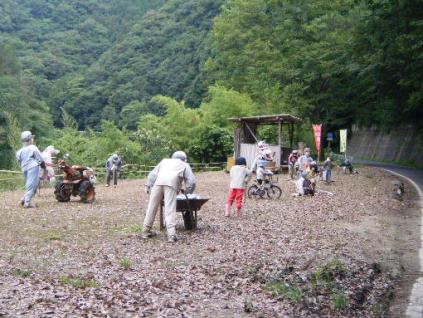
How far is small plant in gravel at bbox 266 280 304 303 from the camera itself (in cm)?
712

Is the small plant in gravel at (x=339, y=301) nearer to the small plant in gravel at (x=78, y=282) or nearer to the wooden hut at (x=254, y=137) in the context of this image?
the small plant in gravel at (x=78, y=282)

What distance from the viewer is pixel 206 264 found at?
8469 mm

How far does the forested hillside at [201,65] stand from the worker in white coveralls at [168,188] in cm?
1531

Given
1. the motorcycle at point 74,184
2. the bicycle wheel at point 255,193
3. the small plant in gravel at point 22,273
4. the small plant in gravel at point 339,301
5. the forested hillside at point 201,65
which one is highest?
the forested hillside at point 201,65

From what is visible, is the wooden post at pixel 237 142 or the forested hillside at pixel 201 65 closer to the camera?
the wooden post at pixel 237 142

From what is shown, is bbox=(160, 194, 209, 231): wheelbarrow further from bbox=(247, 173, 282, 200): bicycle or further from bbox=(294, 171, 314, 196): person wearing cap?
bbox=(294, 171, 314, 196): person wearing cap

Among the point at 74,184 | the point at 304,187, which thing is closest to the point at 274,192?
the point at 304,187

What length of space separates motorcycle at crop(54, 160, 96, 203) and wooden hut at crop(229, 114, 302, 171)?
1398cm

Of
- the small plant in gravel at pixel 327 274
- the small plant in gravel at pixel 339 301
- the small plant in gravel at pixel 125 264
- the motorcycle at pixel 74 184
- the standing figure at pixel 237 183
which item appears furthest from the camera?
the motorcycle at pixel 74 184

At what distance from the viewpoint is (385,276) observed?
8883 millimetres

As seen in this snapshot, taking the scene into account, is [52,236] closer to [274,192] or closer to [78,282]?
[78,282]

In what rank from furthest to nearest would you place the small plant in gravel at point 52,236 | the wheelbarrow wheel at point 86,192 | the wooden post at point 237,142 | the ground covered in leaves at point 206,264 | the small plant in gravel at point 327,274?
the wooden post at point 237,142 < the wheelbarrow wheel at point 86,192 < the small plant in gravel at point 52,236 < the small plant in gravel at point 327,274 < the ground covered in leaves at point 206,264

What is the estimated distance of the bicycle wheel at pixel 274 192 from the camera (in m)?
17.7

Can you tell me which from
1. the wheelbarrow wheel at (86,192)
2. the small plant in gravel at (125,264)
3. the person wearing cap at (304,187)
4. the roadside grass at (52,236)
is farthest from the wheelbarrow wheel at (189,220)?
the person wearing cap at (304,187)
